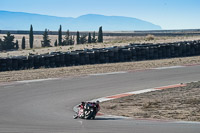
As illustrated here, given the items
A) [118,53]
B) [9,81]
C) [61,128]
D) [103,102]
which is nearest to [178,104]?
[103,102]

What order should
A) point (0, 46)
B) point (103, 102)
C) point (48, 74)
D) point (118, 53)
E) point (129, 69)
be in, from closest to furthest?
point (103, 102), point (48, 74), point (129, 69), point (118, 53), point (0, 46)

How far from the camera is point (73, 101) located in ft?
51.1

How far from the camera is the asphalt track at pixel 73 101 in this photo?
32.7ft

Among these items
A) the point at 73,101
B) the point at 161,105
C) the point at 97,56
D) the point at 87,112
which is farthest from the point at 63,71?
the point at 87,112

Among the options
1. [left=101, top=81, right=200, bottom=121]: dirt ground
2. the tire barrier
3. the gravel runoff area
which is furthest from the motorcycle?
the tire barrier

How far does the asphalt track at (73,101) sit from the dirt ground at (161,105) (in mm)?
1085

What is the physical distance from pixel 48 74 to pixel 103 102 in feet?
29.7

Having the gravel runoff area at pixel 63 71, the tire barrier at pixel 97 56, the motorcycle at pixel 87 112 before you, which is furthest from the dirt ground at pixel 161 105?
the tire barrier at pixel 97 56

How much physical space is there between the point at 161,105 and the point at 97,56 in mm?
16450

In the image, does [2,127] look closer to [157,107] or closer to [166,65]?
[157,107]

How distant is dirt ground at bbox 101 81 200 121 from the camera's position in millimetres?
12211

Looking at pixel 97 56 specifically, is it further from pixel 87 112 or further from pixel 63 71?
pixel 87 112

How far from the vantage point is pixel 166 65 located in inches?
1126

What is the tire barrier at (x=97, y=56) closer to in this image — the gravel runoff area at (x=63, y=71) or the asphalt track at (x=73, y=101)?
the gravel runoff area at (x=63, y=71)
